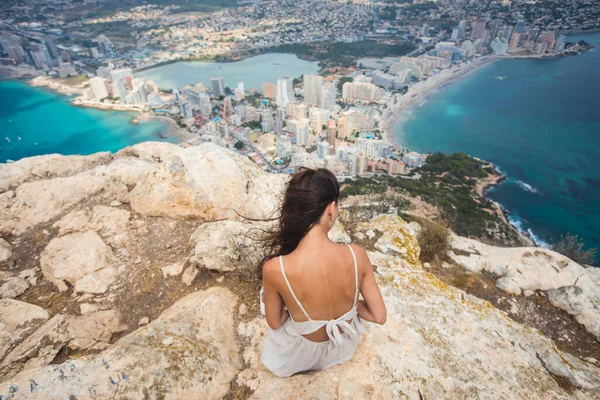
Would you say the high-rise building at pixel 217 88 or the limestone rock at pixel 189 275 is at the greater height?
the limestone rock at pixel 189 275

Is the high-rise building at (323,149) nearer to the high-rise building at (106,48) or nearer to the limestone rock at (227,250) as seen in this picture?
the limestone rock at (227,250)

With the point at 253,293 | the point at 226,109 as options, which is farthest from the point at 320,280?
the point at 226,109

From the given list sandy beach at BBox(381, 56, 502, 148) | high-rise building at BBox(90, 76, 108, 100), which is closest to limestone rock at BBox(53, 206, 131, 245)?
sandy beach at BBox(381, 56, 502, 148)

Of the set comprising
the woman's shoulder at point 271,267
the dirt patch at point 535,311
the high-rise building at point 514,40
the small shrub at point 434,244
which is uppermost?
the woman's shoulder at point 271,267

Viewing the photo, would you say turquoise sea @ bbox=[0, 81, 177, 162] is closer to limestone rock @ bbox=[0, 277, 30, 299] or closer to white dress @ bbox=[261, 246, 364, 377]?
limestone rock @ bbox=[0, 277, 30, 299]

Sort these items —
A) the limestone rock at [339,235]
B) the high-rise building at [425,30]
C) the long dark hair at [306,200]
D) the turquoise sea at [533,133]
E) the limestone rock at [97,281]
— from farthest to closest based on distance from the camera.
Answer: the high-rise building at [425,30], the turquoise sea at [533,133], the limestone rock at [339,235], the limestone rock at [97,281], the long dark hair at [306,200]

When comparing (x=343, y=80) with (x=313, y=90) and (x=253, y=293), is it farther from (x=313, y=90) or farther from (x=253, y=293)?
(x=253, y=293)

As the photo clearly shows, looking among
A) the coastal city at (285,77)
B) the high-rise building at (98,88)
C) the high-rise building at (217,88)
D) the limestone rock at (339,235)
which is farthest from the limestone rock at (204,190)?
the high-rise building at (98,88)
